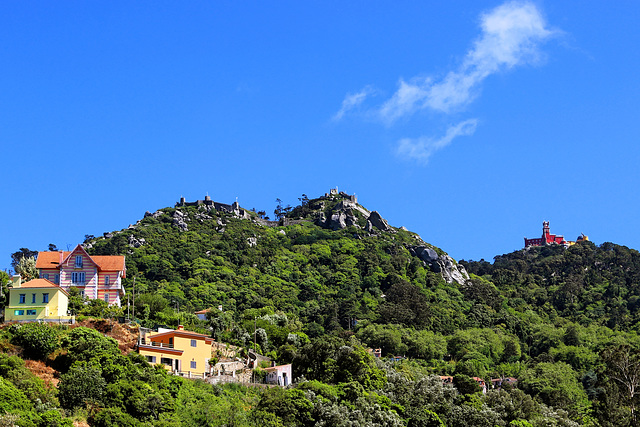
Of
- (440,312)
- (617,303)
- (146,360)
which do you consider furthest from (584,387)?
(146,360)

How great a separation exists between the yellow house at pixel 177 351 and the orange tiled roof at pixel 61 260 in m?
9.67

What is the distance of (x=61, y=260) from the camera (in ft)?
213

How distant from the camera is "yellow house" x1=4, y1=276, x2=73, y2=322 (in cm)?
5616

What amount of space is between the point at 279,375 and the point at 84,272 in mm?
16787

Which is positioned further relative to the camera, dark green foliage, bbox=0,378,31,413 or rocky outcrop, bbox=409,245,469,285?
rocky outcrop, bbox=409,245,469,285

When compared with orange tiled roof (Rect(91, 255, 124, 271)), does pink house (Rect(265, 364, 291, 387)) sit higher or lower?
lower

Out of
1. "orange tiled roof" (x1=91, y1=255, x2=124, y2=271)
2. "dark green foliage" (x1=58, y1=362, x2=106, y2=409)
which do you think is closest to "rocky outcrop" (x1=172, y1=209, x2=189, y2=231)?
"orange tiled roof" (x1=91, y1=255, x2=124, y2=271)

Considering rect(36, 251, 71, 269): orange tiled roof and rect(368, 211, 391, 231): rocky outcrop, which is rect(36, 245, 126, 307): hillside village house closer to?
rect(36, 251, 71, 269): orange tiled roof

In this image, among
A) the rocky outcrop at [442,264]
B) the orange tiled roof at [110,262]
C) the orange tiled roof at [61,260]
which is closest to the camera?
the orange tiled roof at [61,260]

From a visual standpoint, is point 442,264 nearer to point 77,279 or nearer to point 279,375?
point 279,375

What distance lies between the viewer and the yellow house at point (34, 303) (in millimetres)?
56156

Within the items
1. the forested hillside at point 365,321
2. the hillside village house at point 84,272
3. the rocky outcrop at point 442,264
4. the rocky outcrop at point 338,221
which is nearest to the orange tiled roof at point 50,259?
the hillside village house at point 84,272

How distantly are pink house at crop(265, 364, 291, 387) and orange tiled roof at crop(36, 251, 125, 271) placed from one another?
47.0 ft

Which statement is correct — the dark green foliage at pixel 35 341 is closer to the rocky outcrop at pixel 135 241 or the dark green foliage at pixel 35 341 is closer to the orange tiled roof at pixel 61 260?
the orange tiled roof at pixel 61 260
